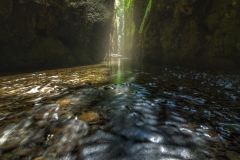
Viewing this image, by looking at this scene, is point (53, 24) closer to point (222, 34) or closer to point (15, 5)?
point (15, 5)

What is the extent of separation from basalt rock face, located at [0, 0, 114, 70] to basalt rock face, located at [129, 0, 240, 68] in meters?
6.47

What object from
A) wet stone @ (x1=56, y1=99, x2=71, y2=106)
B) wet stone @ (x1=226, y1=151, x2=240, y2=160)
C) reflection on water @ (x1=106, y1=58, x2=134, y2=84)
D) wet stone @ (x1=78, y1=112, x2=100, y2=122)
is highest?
wet stone @ (x1=226, y1=151, x2=240, y2=160)

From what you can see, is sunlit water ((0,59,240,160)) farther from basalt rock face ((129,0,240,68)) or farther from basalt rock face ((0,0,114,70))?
basalt rock face ((0,0,114,70))

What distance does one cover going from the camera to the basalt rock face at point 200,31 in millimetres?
7609

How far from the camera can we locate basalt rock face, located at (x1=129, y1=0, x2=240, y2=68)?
761 cm

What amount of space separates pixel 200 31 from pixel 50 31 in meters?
10.5

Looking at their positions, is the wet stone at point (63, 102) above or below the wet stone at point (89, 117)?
below

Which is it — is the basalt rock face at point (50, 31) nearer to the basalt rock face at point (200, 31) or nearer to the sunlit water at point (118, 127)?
the sunlit water at point (118, 127)

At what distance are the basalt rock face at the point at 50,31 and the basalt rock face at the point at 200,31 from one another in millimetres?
6474

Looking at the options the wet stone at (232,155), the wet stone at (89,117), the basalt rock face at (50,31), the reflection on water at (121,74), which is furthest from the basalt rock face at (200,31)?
the wet stone at (89,117)

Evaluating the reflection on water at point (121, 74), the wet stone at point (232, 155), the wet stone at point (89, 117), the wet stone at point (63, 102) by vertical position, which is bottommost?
the reflection on water at point (121, 74)

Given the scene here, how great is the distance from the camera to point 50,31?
10789 millimetres

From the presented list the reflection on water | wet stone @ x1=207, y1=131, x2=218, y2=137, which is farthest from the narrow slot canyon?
the reflection on water

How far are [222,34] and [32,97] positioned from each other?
945 cm
